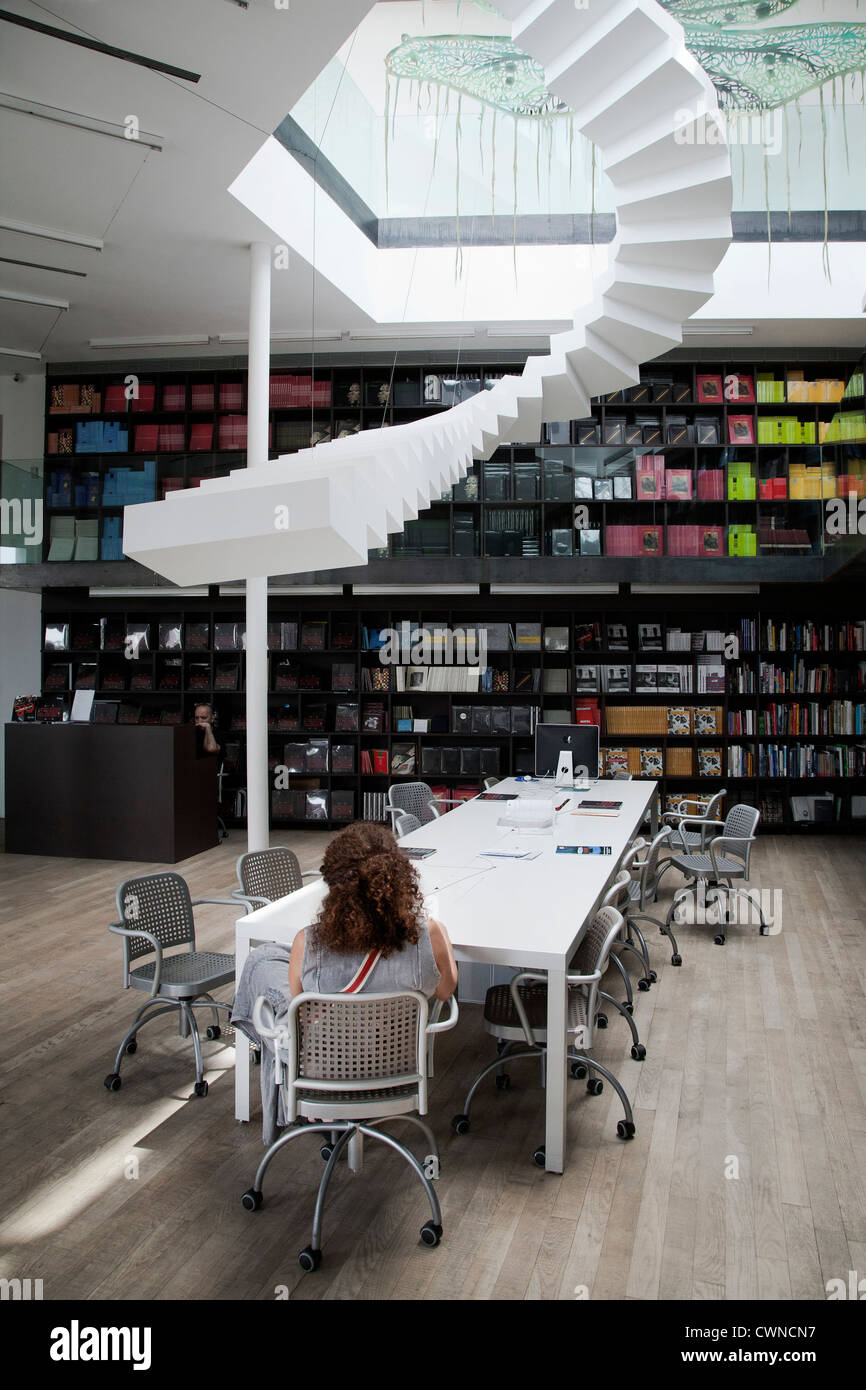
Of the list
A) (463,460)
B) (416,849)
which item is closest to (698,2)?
(463,460)

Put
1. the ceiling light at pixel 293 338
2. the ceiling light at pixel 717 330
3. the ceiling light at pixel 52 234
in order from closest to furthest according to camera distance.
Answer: the ceiling light at pixel 52 234
the ceiling light at pixel 717 330
the ceiling light at pixel 293 338

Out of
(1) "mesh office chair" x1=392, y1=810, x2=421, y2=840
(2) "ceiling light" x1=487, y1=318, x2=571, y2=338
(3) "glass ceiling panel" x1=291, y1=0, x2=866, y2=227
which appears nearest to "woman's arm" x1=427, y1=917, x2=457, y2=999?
(1) "mesh office chair" x1=392, y1=810, x2=421, y2=840

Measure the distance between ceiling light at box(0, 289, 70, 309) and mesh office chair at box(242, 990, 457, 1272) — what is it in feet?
24.9

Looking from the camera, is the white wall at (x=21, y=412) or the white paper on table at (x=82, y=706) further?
the white wall at (x=21, y=412)

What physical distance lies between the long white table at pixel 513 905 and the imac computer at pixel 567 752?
1.67 meters

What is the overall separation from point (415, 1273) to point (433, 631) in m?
8.10

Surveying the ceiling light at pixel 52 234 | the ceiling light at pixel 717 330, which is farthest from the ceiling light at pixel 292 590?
the ceiling light at pixel 717 330

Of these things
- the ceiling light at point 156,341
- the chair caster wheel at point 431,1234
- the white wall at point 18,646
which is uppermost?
the ceiling light at point 156,341

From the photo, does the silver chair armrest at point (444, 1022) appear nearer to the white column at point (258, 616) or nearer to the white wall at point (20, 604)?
the white column at point (258, 616)

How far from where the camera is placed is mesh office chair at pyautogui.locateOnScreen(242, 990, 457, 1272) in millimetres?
2852

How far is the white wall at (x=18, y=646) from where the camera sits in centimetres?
1145

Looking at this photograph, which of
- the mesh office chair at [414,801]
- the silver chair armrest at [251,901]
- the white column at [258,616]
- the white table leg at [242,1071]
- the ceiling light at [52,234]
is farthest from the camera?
the white column at [258,616]

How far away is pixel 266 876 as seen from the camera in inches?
190
